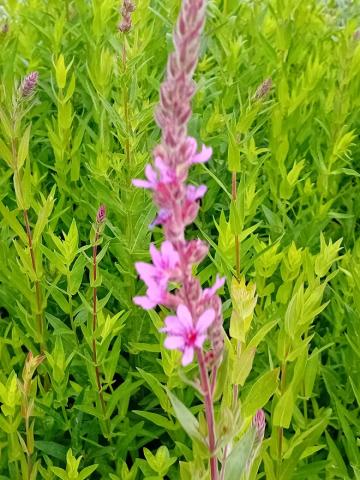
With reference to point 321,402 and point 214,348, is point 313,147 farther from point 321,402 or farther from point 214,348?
point 214,348

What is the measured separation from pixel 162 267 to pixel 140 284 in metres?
1.21

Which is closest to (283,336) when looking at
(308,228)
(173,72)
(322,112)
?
(308,228)

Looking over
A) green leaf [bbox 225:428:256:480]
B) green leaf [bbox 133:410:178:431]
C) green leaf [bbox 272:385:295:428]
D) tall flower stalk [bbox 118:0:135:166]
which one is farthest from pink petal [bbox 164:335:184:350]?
tall flower stalk [bbox 118:0:135:166]

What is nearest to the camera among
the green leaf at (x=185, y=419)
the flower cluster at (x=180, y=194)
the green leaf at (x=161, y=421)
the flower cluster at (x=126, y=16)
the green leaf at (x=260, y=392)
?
the flower cluster at (x=180, y=194)

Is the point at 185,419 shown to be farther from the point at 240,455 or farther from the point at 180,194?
the point at 180,194

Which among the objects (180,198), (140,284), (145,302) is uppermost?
(180,198)

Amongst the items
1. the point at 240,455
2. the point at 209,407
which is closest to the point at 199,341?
the point at 209,407

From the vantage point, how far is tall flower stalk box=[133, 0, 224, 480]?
767 millimetres

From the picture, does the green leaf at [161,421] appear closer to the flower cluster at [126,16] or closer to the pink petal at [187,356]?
the pink petal at [187,356]

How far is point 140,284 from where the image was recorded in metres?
Result: 2.03

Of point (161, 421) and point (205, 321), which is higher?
point (205, 321)

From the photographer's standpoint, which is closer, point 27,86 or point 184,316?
point 184,316

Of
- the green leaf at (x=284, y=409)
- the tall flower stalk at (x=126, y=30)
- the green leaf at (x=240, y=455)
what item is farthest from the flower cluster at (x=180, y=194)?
the tall flower stalk at (x=126, y=30)

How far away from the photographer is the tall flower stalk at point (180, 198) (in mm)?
767
